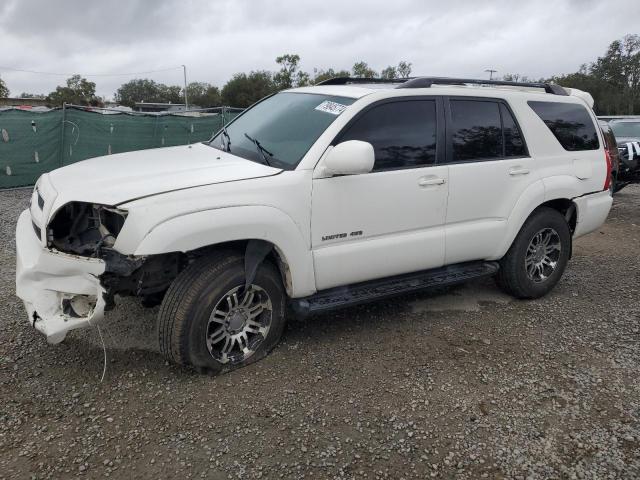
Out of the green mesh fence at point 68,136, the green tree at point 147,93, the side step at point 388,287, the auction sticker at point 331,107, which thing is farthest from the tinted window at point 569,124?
the green tree at point 147,93

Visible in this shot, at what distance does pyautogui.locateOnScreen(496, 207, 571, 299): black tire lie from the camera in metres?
4.46

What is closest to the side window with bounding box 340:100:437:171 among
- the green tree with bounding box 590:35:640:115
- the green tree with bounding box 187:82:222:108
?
the green tree with bounding box 590:35:640:115

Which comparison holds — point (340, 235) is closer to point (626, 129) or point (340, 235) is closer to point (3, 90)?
point (626, 129)

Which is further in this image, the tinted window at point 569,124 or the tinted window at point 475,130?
the tinted window at point 569,124

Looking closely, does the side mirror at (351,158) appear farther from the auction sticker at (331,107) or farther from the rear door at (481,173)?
Answer: the rear door at (481,173)

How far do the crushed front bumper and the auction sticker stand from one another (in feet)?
5.98

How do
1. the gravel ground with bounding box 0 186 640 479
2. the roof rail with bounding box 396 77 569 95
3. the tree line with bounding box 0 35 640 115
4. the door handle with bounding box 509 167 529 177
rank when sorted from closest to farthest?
the gravel ground with bounding box 0 186 640 479, the roof rail with bounding box 396 77 569 95, the door handle with bounding box 509 167 529 177, the tree line with bounding box 0 35 640 115

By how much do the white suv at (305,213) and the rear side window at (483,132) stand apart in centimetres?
1

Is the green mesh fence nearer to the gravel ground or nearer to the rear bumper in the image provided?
the gravel ground

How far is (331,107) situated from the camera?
144 inches

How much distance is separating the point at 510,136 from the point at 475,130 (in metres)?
0.39

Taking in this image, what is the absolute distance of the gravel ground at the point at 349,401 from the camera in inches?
101

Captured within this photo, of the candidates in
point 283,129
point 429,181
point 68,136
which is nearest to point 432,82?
point 429,181

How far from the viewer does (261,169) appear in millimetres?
3320
